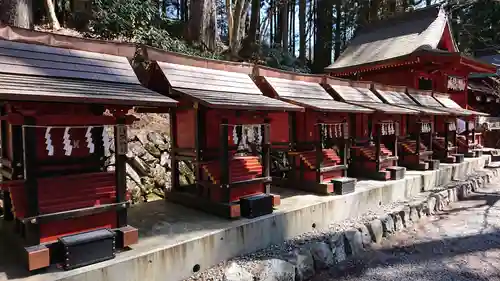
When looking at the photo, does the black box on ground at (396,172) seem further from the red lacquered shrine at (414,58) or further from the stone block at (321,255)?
the red lacquered shrine at (414,58)

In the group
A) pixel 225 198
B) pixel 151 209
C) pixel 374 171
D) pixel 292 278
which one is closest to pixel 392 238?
pixel 374 171

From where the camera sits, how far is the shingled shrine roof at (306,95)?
669 cm

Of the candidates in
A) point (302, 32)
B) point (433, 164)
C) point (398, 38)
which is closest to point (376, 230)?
point (433, 164)

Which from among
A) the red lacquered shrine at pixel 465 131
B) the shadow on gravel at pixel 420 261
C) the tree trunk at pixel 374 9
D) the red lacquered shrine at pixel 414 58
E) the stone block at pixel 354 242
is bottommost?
the shadow on gravel at pixel 420 261

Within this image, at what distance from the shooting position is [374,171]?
886 centimetres

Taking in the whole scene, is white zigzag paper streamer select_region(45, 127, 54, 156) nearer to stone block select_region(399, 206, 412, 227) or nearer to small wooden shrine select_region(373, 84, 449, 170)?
stone block select_region(399, 206, 412, 227)

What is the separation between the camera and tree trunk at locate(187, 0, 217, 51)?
1274 centimetres

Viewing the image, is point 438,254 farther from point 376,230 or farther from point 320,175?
point 320,175

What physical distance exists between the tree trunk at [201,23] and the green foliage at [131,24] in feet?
2.06

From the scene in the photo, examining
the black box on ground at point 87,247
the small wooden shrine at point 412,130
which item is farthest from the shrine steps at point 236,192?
the small wooden shrine at point 412,130

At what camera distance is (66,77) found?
13.2 ft

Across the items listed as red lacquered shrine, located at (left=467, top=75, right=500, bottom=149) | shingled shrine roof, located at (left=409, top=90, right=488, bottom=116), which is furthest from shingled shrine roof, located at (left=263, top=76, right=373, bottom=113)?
red lacquered shrine, located at (left=467, top=75, right=500, bottom=149)

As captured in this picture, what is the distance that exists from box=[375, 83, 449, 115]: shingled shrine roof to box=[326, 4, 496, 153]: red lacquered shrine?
230 cm

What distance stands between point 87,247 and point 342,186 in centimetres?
490
